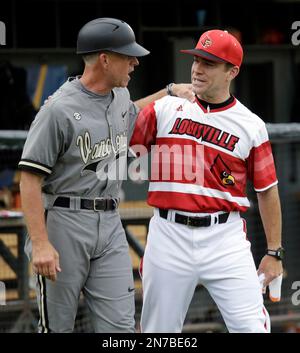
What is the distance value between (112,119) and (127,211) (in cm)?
264

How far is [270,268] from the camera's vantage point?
504 cm

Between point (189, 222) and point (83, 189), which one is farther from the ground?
point (83, 189)

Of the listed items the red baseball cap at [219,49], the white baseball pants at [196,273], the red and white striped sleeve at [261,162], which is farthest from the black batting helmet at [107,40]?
the white baseball pants at [196,273]

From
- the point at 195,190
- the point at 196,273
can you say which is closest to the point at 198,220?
the point at 195,190

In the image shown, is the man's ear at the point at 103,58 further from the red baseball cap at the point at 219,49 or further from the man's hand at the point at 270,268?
the man's hand at the point at 270,268

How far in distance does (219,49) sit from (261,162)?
0.65 meters

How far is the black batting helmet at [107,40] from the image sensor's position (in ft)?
14.8

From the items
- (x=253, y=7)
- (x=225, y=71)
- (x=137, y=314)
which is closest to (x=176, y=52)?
(x=253, y=7)

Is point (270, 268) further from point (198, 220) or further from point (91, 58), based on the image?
point (91, 58)

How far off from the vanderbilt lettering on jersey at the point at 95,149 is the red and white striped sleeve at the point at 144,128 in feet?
1.08

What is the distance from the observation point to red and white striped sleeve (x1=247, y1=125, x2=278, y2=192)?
16.1 feet

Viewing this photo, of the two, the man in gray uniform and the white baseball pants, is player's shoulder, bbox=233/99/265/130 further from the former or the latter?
the man in gray uniform

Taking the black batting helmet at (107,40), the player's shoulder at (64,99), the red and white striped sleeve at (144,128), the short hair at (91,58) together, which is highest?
the black batting helmet at (107,40)

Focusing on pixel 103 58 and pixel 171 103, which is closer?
pixel 103 58
